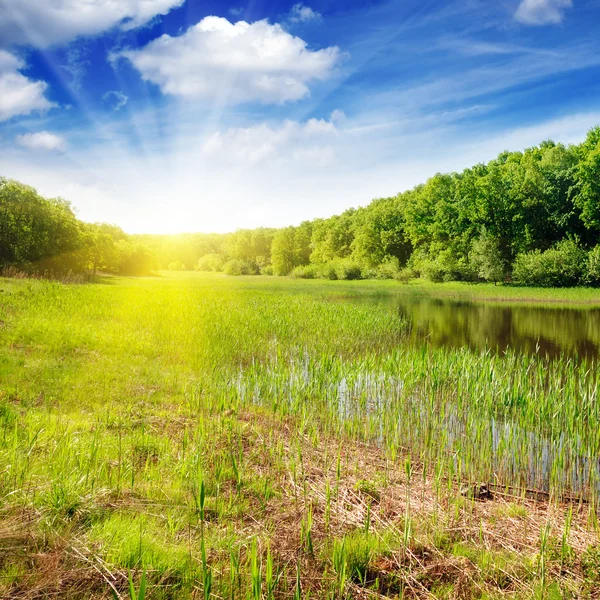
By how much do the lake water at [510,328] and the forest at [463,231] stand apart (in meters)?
16.1

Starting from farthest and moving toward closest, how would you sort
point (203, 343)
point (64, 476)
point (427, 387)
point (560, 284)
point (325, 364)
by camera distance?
point (560, 284)
point (203, 343)
point (325, 364)
point (427, 387)
point (64, 476)

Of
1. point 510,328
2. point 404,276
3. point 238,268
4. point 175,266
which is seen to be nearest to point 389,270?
point 404,276

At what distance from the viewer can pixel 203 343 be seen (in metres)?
15.4

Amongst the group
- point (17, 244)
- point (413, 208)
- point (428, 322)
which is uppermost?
point (413, 208)

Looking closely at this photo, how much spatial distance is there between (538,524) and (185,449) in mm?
4647

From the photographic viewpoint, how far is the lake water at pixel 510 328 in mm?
18609

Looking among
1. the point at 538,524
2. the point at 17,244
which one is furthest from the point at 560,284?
the point at 17,244

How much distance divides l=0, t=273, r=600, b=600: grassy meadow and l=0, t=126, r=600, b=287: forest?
33869 millimetres

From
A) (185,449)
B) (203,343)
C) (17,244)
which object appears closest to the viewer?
(185,449)

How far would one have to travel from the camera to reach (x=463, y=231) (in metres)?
61.9

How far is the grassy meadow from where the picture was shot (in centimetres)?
371

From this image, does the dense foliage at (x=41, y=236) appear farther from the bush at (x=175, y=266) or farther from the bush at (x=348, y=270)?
the bush at (x=175, y=266)

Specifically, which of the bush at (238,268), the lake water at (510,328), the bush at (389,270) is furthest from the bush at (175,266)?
the lake water at (510,328)

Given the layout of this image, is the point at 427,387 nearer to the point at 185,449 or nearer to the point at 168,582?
the point at 185,449
